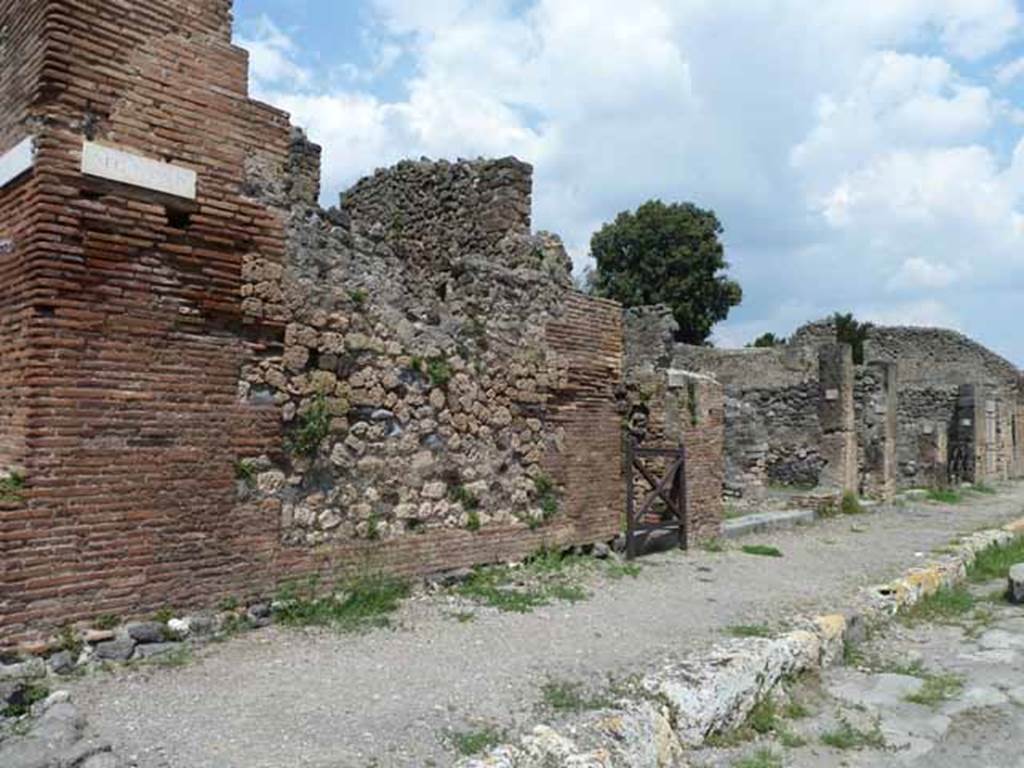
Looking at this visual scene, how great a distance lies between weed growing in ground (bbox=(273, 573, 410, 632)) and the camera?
21.4ft

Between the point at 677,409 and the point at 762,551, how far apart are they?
2114mm

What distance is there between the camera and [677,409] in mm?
11031

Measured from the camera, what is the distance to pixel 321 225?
7.21 meters

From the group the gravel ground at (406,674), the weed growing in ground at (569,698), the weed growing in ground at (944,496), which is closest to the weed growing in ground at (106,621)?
the gravel ground at (406,674)

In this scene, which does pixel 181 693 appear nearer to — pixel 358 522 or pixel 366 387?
pixel 358 522

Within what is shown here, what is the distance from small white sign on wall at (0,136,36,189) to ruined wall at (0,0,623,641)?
0.09 metres

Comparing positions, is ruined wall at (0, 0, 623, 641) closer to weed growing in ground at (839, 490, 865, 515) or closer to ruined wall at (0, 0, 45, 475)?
ruined wall at (0, 0, 45, 475)

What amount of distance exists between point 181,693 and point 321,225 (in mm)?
3778

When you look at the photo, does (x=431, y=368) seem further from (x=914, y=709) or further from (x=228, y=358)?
(x=914, y=709)

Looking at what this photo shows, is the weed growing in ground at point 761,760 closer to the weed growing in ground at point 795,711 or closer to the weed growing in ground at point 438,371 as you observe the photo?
the weed growing in ground at point 795,711

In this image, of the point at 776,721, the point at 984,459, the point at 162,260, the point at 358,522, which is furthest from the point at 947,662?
the point at 984,459

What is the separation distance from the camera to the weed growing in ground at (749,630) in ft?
22.5

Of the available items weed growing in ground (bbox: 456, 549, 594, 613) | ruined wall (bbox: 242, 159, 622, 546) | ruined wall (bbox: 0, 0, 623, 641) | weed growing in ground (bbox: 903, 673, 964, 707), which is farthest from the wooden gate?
weed growing in ground (bbox: 903, 673, 964, 707)

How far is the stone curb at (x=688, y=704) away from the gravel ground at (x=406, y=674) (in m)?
0.33
